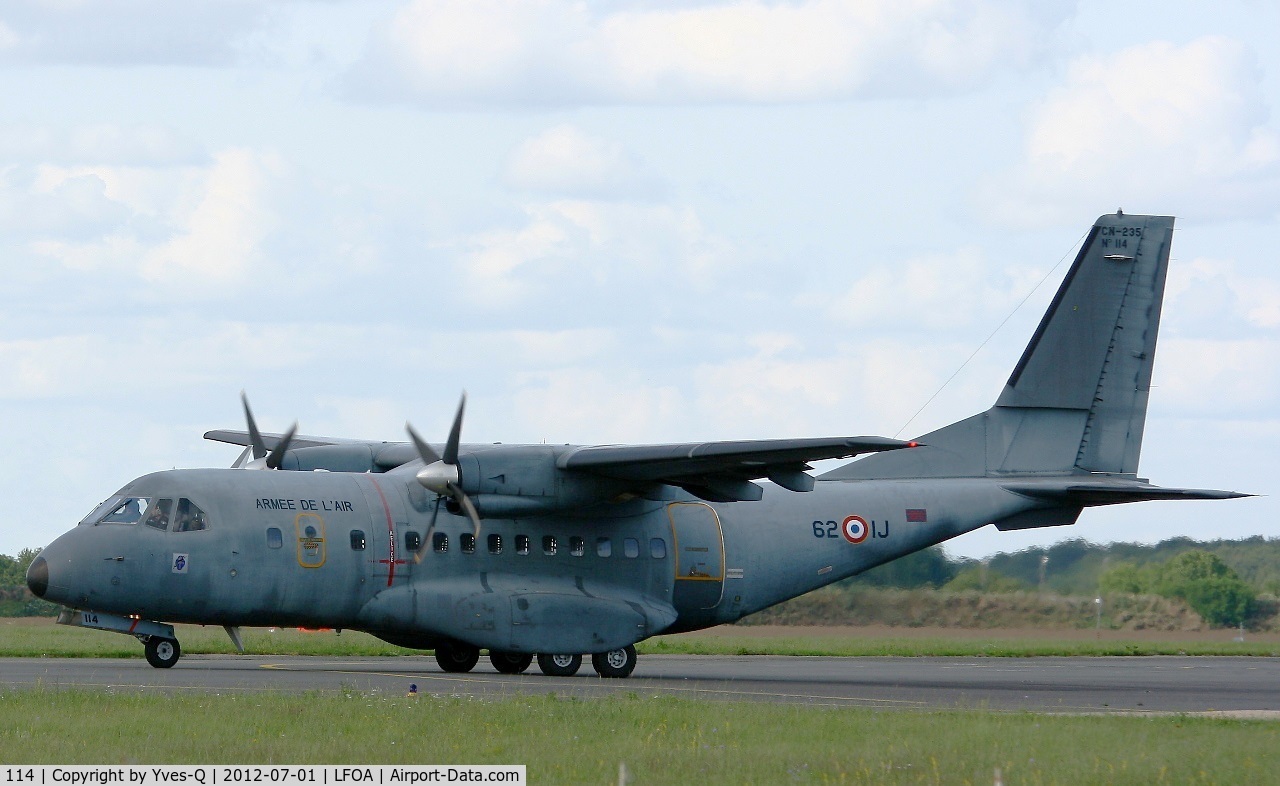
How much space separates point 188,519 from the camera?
24812 mm

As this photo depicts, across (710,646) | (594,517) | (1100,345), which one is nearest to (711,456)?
(594,517)

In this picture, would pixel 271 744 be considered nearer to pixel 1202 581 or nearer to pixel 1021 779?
pixel 1021 779

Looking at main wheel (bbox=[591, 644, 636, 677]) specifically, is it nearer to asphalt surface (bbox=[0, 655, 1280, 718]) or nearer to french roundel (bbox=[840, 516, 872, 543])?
asphalt surface (bbox=[0, 655, 1280, 718])

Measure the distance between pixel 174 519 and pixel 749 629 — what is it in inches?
982

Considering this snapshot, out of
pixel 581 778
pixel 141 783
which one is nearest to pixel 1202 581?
pixel 581 778

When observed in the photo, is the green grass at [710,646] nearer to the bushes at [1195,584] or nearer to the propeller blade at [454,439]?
the bushes at [1195,584]

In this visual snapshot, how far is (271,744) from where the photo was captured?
15453 millimetres

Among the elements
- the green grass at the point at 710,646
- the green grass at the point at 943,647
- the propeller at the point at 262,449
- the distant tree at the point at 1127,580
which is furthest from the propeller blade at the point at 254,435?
the distant tree at the point at 1127,580

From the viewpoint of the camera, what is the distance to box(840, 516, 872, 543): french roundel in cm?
2880

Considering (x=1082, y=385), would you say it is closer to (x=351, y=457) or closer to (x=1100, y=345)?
(x=1100, y=345)

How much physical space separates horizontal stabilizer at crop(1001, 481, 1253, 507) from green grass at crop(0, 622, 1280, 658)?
7659 mm

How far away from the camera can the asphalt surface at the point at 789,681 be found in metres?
22.1

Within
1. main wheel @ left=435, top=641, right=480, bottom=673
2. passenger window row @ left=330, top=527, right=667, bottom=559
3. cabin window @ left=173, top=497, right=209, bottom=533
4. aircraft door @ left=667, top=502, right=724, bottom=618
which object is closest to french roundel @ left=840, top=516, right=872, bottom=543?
aircraft door @ left=667, top=502, right=724, bottom=618

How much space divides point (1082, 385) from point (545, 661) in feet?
37.4
